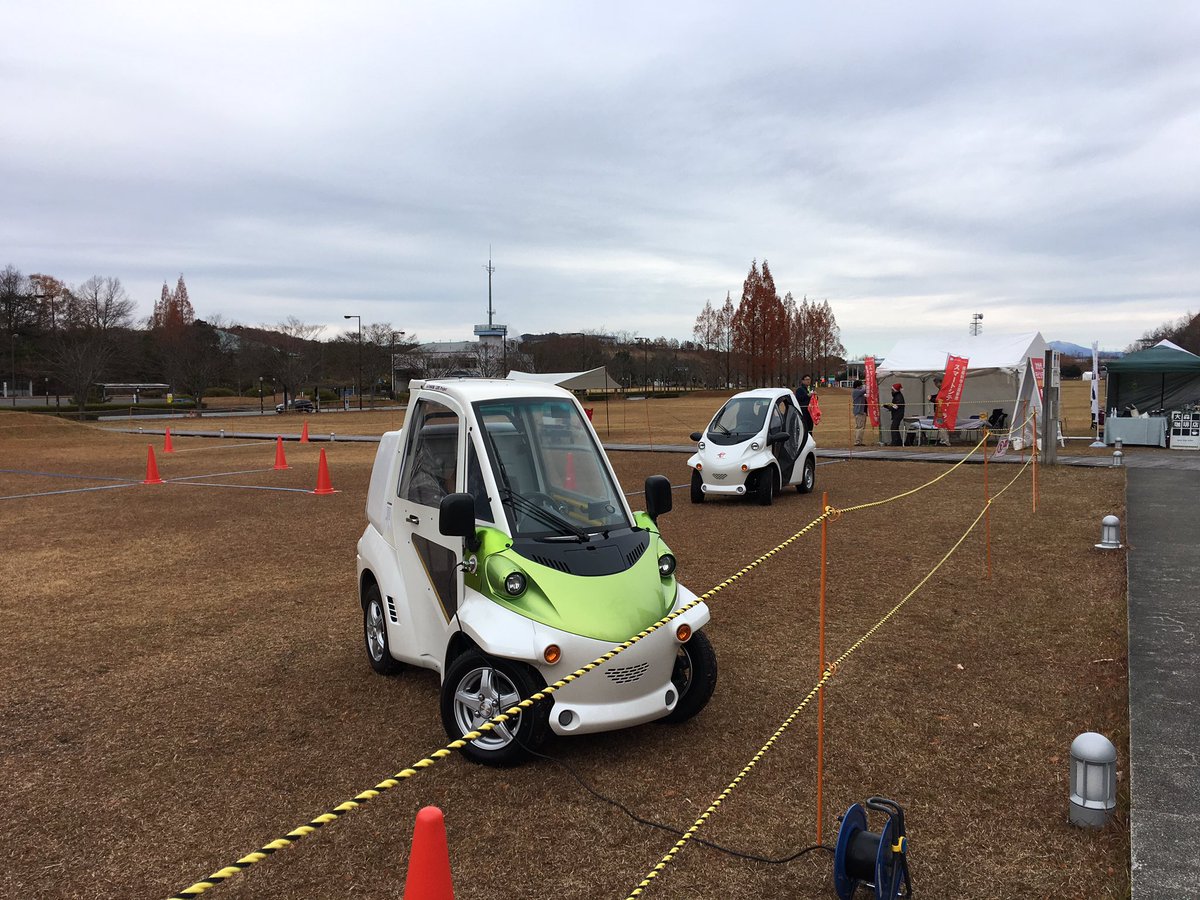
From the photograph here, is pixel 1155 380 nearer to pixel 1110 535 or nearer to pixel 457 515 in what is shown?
pixel 1110 535

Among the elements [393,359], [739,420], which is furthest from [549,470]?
[393,359]

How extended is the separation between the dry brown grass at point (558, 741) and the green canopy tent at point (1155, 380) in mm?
19600

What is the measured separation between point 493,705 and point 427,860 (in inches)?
88.7

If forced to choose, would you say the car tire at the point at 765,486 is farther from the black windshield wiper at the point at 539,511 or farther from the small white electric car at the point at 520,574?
the black windshield wiper at the point at 539,511

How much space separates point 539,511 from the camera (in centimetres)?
502

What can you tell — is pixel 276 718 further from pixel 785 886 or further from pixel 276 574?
pixel 276 574

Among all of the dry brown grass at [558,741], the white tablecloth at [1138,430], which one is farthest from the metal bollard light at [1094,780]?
the white tablecloth at [1138,430]

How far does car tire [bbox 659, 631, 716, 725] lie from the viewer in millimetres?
4945

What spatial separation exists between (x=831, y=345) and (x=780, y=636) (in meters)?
125

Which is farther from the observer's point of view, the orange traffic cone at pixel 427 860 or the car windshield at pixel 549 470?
A: the car windshield at pixel 549 470

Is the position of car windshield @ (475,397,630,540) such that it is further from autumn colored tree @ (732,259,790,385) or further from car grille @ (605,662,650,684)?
autumn colored tree @ (732,259,790,385)

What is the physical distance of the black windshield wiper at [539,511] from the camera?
16.3 feet

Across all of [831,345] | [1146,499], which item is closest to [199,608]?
[1146,499]

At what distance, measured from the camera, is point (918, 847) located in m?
3.76
